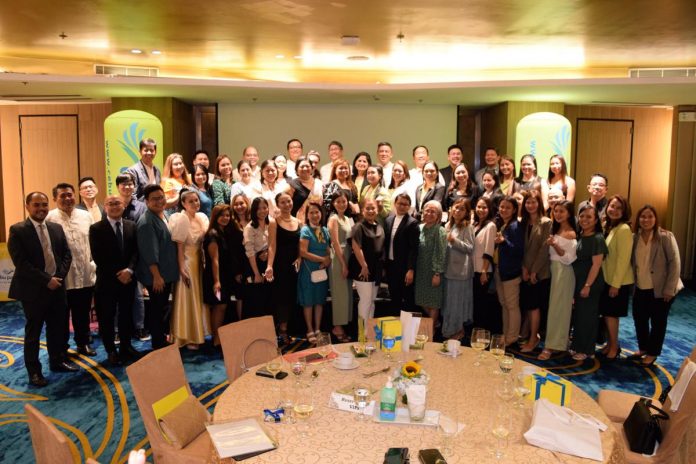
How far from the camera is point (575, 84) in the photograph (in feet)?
27.1

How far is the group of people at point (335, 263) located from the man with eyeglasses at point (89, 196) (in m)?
0.02

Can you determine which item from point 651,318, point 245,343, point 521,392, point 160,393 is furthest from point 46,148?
point 521,392

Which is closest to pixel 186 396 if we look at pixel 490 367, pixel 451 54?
pixel 490 367

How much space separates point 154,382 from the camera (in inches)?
138

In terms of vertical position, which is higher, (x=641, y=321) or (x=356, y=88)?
(x=356, y=88)

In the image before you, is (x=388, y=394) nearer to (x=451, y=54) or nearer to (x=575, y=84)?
(x=451, y=54)

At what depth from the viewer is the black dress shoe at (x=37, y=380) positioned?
5.60 m

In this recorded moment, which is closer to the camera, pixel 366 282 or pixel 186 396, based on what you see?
pixel 186 396

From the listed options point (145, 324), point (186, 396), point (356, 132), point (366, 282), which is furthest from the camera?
point (356, 132)

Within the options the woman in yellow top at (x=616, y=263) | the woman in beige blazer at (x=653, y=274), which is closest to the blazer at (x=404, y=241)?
the woman in yellow top at (x=616, y=263)

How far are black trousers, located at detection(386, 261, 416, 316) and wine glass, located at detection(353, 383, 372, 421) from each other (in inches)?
138

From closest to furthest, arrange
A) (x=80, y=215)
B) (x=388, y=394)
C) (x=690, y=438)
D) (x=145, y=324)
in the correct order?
(x=388, y=394) < (x=690, y=438) < (x=80, y=215) < (x=145, y=324)

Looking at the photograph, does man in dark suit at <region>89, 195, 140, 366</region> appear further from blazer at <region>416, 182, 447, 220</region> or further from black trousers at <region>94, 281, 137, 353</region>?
blazer at <region>416, 182, 447, 220</region>

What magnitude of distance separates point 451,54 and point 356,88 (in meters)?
1.50
